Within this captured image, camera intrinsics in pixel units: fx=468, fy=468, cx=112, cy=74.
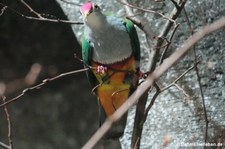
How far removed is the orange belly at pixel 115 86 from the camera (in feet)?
5.56

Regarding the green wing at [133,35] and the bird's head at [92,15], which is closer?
the bird's head at [92,15]

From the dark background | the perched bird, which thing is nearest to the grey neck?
the perched bird

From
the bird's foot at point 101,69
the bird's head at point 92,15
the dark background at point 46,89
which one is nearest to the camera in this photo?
the bird's head at point 92,15

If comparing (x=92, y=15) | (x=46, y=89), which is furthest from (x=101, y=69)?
(x=46, y=89)

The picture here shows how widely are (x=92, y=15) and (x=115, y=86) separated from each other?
321mm

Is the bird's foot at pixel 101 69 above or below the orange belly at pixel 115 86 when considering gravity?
above

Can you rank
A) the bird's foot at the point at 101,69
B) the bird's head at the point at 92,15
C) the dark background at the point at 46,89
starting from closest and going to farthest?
the bird's head at the point at 92,15 < the bird's foot at the point at 101,69 < the dark background at the point at 46,89

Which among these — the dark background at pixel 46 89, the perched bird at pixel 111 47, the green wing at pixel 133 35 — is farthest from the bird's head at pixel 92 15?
the dark background at pixel 46 89

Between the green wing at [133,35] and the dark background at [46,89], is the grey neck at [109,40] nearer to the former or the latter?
the green wing at [133,35]

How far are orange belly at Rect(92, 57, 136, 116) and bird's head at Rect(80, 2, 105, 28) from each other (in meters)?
0.16

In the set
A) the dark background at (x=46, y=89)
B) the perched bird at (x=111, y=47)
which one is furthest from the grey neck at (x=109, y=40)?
the dark background at (x=46, y=89)

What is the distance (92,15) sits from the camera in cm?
157

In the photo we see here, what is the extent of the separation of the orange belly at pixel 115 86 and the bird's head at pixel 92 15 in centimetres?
16

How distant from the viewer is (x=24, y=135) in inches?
109
